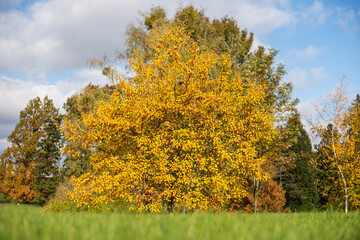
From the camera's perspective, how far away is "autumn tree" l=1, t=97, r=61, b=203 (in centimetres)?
3203

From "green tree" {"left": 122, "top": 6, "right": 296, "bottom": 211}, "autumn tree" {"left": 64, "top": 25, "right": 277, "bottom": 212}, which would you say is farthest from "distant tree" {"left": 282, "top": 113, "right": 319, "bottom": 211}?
"autumn tree" {"left": 64, "top": 25, "right": 277, "bottom": 212}

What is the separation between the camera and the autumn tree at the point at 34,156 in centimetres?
3203

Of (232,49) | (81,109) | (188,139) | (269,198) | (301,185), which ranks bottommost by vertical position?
(269,198)

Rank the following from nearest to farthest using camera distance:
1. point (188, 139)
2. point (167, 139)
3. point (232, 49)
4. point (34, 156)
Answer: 1. point (188, 139)
2. point (167, 139)
3. point (232, 49)
4. point (34, 156)

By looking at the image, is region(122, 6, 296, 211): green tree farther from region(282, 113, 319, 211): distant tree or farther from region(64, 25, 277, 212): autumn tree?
region(282, 113, 319, 211): distant tree

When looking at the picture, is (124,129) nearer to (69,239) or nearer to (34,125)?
(69,239)

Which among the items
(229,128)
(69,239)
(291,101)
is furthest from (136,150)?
(291,101)

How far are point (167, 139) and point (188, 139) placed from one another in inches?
42.5

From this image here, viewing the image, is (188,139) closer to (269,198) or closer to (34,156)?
(269,198)

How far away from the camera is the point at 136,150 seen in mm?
10109

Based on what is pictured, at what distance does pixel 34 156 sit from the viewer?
3472 centimetres

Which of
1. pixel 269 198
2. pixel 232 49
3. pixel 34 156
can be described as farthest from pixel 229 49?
pixel 34 156

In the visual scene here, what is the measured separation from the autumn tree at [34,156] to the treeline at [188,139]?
0.16 meters

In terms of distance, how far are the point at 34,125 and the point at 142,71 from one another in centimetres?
3233
